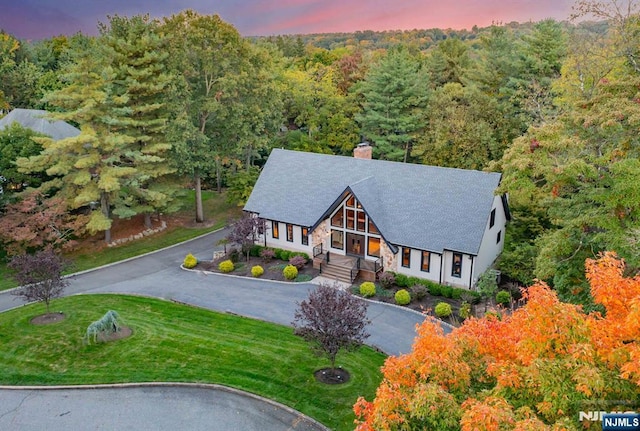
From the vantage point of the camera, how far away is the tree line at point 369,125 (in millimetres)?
18984

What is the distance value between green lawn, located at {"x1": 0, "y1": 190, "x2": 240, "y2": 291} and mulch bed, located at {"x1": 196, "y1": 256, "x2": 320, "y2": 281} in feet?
18.1

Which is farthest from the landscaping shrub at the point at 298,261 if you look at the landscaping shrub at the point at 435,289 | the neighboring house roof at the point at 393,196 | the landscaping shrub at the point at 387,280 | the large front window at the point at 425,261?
the landscaping shrub at the point at 435,289

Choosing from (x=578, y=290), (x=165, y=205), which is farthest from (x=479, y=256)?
(x=165, y=205)

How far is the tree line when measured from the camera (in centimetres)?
1898

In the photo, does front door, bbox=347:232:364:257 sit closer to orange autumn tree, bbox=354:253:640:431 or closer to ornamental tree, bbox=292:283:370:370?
ornamental tree, bbox=292:283:370:370

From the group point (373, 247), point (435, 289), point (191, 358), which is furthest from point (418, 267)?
point (191, 358)

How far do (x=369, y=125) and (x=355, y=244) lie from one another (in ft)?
63.9

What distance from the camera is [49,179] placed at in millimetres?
33844

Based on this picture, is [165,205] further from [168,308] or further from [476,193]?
[476,193]

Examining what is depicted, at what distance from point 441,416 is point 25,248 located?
28167 mm

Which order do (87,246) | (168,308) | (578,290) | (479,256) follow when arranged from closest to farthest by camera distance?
1. (578,290)
2. (168,308)
3. (479,256)
4. (87,246)

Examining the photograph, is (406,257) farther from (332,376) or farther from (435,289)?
(332,376)

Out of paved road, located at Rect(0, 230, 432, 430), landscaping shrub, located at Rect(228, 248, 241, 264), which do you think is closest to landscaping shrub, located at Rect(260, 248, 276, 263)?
landscaping shrub, located at Rect(228, 248, 241, 264)

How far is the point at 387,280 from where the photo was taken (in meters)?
26.5
